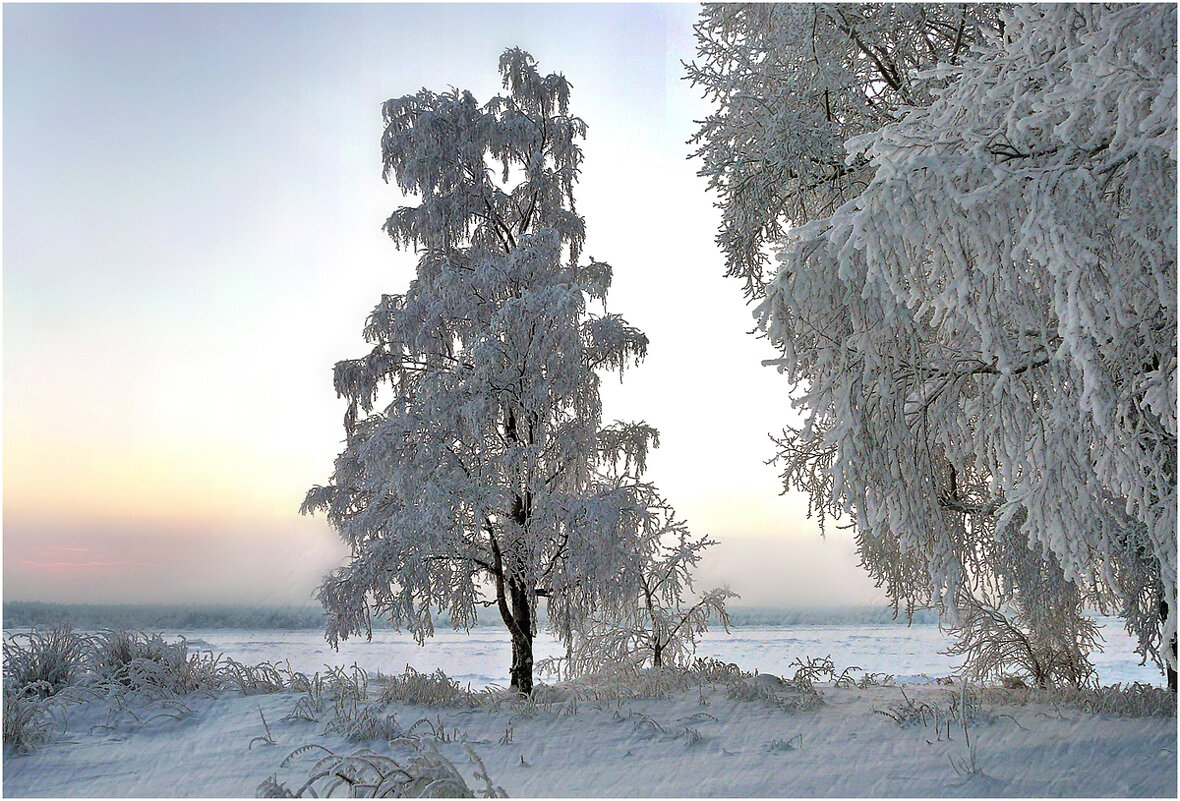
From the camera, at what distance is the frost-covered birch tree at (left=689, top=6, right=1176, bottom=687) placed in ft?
10.5

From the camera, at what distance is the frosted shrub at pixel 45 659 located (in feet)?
19.4

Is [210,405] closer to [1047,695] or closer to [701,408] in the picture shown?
[701,408]

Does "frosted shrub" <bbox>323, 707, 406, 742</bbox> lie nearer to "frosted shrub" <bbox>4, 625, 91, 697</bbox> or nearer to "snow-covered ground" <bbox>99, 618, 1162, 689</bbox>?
"snow-covered ground" <bbox>99, 618, 1162, 689</bbox>

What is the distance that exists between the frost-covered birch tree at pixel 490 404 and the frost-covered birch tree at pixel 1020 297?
2035 millimetres

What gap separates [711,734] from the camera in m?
4.89

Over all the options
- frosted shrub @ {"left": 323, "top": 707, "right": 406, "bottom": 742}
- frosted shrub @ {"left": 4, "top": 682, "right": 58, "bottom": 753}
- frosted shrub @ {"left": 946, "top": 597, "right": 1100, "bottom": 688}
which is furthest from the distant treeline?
frosted shrub @ {"left": 4, "top": 682, "right": 58, "bottom": 753}

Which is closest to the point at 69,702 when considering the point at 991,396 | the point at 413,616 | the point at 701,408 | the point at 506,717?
the point at 413,616

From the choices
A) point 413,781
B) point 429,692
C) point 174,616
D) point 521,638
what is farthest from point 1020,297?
point 174,616

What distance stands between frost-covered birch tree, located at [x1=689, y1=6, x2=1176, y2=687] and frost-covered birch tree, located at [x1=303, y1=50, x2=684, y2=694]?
80.1 inches

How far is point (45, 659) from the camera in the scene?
6.07 m

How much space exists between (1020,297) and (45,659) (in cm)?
658

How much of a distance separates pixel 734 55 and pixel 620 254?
1.75m

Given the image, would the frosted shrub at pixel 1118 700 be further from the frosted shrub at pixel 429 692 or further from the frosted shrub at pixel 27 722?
the frosted shrub at pixel 27 722

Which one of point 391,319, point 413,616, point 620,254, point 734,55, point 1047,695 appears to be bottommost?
point 1047,695
